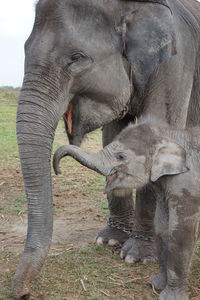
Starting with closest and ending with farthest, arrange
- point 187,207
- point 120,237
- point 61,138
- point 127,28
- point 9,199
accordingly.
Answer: point 187,207, point 127,28, point 120,237, point 9,199, point 61,138

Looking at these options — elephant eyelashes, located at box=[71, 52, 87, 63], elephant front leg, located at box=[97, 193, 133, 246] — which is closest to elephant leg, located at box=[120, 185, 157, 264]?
elephant front leg, located at box=[97, 193, 133, 246]

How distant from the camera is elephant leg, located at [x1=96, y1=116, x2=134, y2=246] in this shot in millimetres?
4035

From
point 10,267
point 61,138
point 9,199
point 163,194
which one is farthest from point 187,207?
point 61,138

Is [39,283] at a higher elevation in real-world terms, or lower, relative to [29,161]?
lower

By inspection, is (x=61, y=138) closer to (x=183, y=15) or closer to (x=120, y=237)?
(x=120, y=237)

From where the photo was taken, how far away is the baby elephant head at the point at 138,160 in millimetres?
2816

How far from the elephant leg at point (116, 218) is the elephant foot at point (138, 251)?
0.24m

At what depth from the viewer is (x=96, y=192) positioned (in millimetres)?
5574

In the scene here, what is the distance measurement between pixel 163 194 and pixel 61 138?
22.9ft

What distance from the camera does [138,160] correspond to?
9.33 feet

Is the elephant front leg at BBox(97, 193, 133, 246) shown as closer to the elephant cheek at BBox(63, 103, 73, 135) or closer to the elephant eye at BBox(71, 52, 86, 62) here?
the elephant cheek at BBox(63, 103, 73, 135)

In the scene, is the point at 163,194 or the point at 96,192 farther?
the point at 96,192

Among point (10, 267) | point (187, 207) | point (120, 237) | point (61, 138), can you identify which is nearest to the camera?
point (187, 207)

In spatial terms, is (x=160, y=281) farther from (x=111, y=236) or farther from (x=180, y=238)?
(x=111, y=236)
